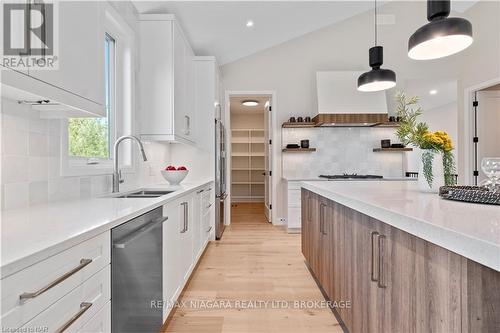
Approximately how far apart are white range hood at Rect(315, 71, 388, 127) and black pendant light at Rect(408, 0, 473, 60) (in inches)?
115

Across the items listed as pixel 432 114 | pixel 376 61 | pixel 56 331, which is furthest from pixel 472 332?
pixel 432 114

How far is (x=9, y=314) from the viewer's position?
0.66 meters

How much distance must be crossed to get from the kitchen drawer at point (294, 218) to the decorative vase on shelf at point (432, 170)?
3.02m

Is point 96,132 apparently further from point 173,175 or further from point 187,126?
point 187,126

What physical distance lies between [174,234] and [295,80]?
13.0 feet

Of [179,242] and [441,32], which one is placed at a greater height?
[441,32]

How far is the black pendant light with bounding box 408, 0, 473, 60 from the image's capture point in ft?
4.73

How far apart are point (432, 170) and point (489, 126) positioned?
178 inches

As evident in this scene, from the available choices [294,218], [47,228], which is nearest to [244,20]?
[294,218]

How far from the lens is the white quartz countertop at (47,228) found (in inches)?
27.8

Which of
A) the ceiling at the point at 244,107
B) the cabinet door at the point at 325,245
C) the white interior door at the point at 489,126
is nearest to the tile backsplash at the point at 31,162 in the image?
the cabinet door at the point at 325,245

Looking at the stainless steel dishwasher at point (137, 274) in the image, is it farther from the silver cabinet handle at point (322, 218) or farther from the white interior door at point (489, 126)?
the white interior door at point (489, 126)

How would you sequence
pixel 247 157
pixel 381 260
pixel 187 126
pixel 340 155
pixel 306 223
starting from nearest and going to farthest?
pixel 381 260, pixel 306 223, pixel 187 126, pixel 340 155, pixel 247 157

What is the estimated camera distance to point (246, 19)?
12.8ft
